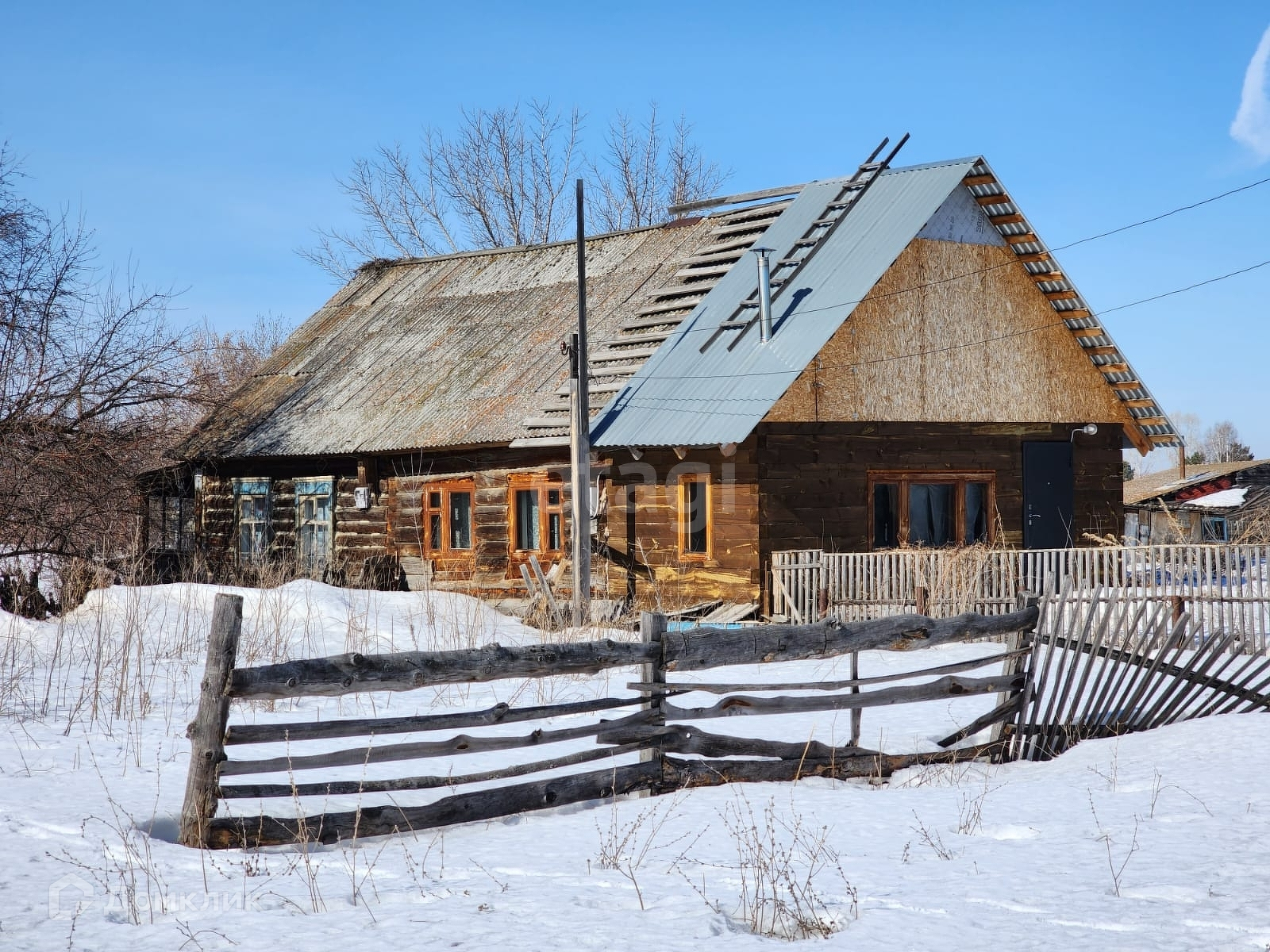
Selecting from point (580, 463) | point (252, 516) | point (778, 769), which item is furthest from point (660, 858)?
point (252, 516)

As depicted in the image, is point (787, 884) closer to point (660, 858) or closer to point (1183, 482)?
point (660, 858)

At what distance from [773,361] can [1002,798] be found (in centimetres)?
1006

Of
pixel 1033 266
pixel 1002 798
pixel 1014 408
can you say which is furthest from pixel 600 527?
pixel 1002 798

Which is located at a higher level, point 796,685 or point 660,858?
point 796,685

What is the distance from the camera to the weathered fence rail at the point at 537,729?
6.12 meters

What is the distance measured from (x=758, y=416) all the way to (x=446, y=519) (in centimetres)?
680

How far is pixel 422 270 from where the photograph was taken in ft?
87.7

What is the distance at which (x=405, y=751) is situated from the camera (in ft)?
21.4

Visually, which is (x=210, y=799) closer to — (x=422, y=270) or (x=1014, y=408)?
(x=1014, y=408)

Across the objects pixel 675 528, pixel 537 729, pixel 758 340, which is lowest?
pixel 537 729

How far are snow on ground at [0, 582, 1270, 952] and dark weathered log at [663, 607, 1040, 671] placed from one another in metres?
0.84

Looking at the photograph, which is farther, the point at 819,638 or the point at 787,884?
the point at 819,638

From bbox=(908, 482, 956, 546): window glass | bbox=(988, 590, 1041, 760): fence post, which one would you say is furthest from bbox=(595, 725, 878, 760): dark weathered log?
bbox=(908, 482, 956, 546): window glass

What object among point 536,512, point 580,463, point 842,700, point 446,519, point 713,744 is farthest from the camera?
point 446,519
